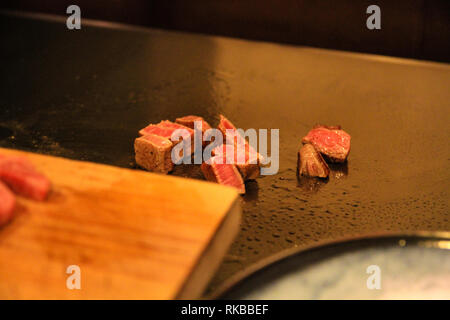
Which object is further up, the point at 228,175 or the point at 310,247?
the point at 228,175

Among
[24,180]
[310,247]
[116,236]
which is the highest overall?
[24,180]

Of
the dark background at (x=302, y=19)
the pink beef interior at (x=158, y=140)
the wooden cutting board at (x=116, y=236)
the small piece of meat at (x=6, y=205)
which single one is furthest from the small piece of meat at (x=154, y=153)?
the dark background at (x=302, y=19)

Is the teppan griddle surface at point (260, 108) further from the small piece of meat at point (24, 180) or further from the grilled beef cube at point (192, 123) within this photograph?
the small piece of meat at point (24, 180)

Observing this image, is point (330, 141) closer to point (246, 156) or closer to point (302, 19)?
point (246, 156)

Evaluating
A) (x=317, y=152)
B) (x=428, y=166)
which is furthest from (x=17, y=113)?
(x=428, y=166)

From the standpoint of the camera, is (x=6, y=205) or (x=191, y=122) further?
(x=191, y=122)

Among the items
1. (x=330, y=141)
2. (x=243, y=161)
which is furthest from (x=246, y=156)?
(x=330, y=141)

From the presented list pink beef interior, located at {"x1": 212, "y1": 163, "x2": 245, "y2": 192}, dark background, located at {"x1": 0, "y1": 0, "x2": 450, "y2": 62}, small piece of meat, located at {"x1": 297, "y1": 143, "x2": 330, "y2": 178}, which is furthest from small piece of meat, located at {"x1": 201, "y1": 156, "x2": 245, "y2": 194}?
dark background, located at {"x1": 0, "y1": 0, "x2": 450, "y2": 62}
